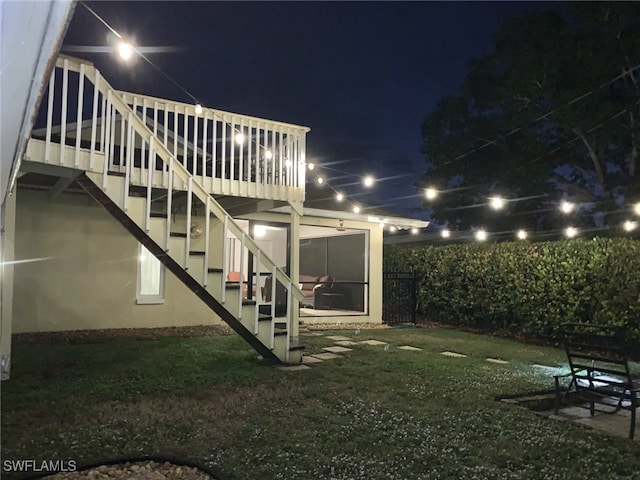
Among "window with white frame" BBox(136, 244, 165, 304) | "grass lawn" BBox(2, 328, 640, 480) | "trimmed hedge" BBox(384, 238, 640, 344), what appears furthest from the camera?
"window with white frame" BBox(136, 244, 165, 304)

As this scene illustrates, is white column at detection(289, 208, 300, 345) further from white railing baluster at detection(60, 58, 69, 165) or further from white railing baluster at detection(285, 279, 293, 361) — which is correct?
white railing baluster at detection(60, 58, 69, 165)

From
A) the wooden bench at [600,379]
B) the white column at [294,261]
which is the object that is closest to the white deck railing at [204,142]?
the white column at [294,261]

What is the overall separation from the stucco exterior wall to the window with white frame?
0.12 m

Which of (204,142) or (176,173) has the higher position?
(204,142)

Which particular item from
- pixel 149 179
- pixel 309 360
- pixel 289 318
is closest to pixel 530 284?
pixel 309 360

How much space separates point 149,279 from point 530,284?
7.03 metres

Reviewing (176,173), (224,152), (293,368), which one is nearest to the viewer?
(176,173)

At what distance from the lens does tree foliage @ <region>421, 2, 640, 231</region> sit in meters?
11.5

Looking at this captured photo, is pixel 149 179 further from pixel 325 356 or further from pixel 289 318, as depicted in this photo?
pixel 325 356

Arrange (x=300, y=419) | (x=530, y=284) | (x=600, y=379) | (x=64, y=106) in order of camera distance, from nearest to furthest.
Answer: (x=300, y=419), (x=600, y=379), (x=64, y=106), (x=530, y=284)

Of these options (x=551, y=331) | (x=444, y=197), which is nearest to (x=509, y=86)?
(x=444, y=197)

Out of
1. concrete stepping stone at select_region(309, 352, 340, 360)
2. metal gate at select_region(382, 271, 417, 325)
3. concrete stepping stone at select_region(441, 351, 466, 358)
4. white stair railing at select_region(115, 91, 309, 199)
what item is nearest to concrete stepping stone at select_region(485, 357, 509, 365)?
concrete stepping stone at select_region(441, 351, 466, 358)

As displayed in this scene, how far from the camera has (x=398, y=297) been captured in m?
12.3

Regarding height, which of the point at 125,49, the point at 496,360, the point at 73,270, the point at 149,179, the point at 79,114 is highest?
the point at 125,49
